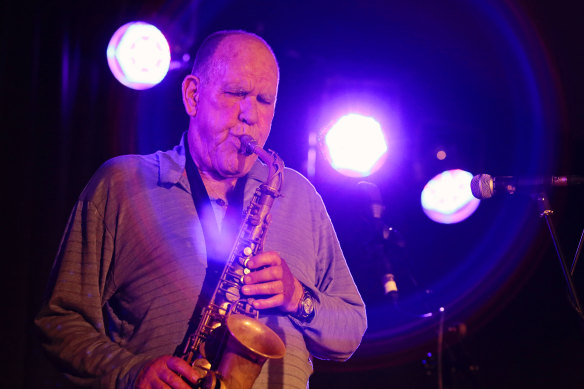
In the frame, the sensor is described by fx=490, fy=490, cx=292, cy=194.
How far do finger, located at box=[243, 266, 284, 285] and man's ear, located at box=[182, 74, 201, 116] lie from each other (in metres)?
1.19

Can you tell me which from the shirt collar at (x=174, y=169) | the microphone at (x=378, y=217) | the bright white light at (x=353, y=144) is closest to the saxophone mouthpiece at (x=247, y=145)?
the shirt collar at (x=174, y=169)

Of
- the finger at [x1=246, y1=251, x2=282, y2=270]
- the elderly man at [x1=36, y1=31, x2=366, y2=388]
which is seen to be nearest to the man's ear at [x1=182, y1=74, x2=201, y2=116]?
the elderly man at [x1=36, y1=31, x2=366, y2=388]

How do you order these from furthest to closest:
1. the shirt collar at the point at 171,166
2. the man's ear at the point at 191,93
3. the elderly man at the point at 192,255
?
the man's ear at the point at 191,93, the shirt collar at the point at 171,166, the elderly man at the point at 192,255

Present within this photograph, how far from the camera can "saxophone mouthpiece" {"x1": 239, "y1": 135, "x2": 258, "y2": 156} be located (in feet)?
8.95

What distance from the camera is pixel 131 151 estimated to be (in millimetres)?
4203

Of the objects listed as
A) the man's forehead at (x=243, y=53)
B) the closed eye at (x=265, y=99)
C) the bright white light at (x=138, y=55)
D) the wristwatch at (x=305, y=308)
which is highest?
the bright white light at (x=138, y=55)

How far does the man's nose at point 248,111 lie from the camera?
9.07 feet

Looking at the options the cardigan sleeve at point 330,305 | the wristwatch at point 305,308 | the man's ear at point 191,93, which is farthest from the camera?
the man's ear at point 191,93

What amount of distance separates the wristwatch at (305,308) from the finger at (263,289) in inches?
7.1

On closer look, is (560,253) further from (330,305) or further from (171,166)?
(171,166)

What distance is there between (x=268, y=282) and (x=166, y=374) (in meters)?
0.58

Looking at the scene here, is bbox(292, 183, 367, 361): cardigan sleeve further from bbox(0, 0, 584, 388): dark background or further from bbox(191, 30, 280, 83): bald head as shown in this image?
bbox(0, 0, 584, 388): dark background

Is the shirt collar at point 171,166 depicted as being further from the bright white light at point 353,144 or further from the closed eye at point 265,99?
the bright white light at point 353,144

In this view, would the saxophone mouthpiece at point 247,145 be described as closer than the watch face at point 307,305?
No
